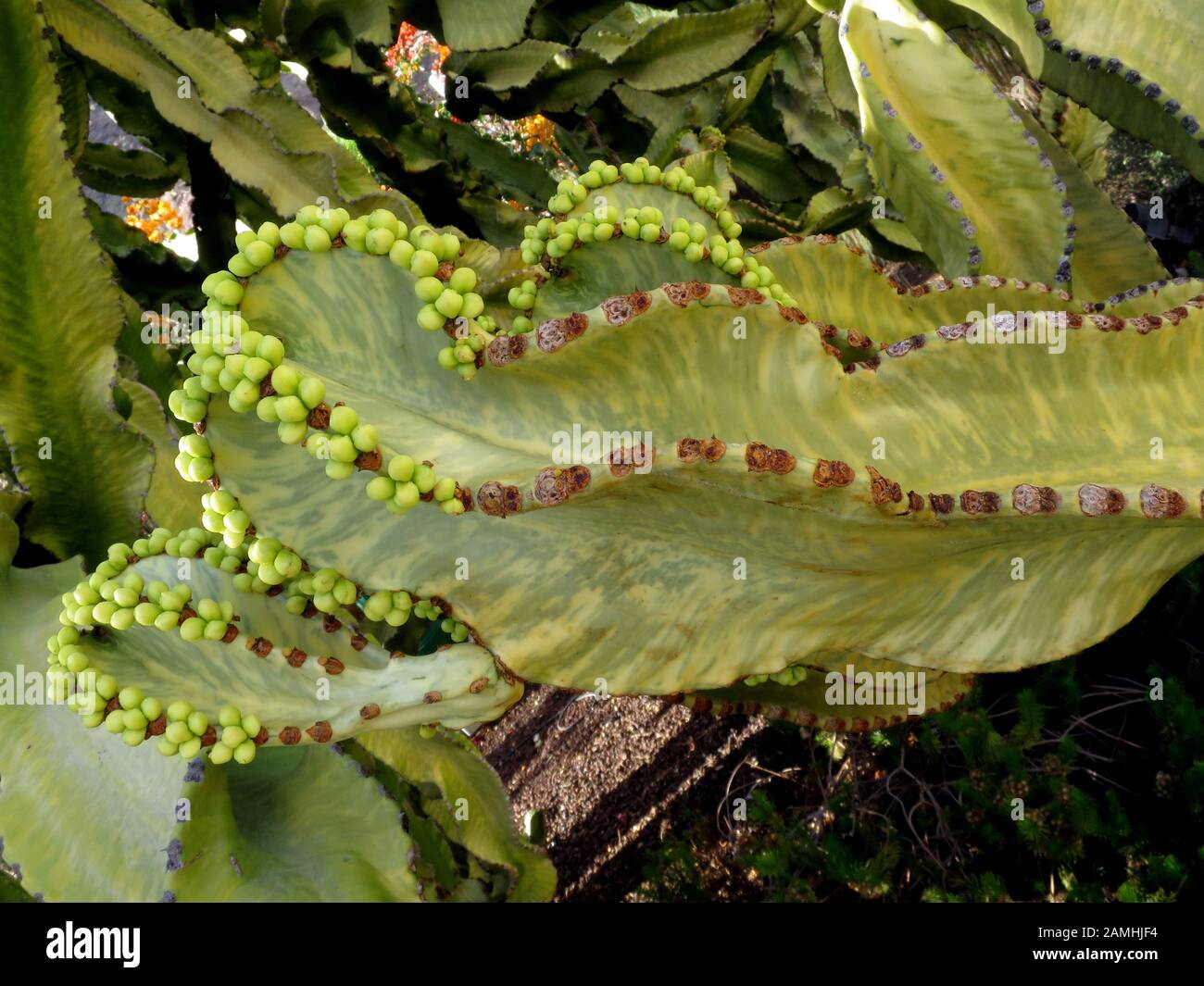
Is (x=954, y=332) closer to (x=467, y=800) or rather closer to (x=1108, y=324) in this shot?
(x=1108, y=324)

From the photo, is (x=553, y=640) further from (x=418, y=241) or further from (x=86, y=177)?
(x=86, y=177)

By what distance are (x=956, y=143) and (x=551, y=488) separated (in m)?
0.71

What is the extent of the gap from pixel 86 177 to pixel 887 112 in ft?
5.07

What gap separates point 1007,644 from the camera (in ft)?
2.44

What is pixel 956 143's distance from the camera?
3.31 ft

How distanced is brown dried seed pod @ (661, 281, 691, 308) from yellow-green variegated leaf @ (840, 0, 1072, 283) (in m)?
0.49

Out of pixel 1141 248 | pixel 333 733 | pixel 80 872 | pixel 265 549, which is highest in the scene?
pixel 1141 248

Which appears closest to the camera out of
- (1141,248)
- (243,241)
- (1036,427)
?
(243,241)

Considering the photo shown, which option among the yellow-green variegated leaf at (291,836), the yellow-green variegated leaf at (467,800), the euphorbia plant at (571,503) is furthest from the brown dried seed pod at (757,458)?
the yellow-green variegated leaf at (467,800)

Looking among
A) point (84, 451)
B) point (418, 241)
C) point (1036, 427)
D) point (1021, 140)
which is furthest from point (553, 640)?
point (1021, 140)

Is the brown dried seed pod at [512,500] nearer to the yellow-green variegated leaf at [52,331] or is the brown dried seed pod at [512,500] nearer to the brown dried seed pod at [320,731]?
the brown dried seed pod at [320,731]

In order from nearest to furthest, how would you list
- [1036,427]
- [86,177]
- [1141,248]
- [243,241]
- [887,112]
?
[243,241]
[1036,427]
[887,112]
[1141,248]
[86,177]

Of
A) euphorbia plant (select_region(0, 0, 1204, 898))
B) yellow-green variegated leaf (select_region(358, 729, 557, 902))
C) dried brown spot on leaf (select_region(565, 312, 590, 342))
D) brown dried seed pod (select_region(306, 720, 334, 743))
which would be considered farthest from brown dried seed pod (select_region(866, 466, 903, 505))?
yellow-green variegated leaf (select_region(358, 729, 557, 902))
